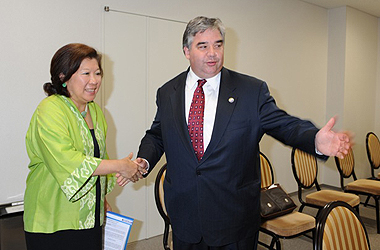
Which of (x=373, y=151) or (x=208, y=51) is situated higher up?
(x=208, y=51)

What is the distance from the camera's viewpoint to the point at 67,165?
169 cm

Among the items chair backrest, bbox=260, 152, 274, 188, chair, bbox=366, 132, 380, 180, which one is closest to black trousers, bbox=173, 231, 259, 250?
chair backrest, bbox=260, 152, 274, 188

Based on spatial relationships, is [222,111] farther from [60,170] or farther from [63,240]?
[63,240]

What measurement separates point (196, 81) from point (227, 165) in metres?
0.46

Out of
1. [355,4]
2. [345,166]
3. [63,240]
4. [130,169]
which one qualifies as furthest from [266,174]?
[355,4]

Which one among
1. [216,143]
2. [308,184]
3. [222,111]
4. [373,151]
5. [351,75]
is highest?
[351,75]

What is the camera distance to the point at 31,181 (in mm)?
1832

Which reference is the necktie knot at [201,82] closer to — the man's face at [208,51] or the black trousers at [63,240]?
the man's face at [208,51]

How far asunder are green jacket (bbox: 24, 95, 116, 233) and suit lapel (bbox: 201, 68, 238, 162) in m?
0.58

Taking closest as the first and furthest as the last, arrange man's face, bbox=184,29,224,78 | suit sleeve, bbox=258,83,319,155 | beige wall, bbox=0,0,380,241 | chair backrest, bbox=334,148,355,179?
suit sleeve, bbox=258,83,319,155
man's face, bbox=184,29,224,78
beige wall, bbox=0,0,380,241
chair backrest, bbox=334,148,355,179

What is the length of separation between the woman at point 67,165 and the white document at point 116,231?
0.22 ft

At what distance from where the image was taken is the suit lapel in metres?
1.59

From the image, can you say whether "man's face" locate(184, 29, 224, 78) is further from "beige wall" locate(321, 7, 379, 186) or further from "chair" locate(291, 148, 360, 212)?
"beige wall" locate(321, 7, 379, 186)

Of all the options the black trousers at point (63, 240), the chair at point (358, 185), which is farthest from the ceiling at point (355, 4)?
the black trousers at point (63, 240)
